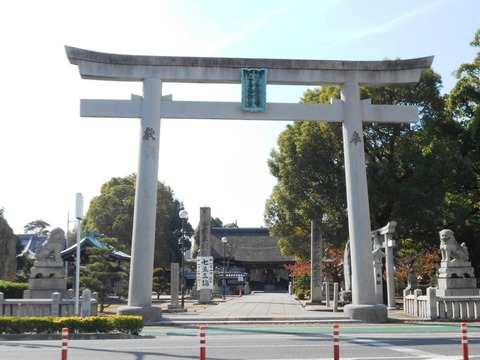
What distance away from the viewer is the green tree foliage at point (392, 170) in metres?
28.0

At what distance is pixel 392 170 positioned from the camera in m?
28.7

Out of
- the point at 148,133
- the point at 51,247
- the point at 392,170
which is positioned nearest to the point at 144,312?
the point at 51,247

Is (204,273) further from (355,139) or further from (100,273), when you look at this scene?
(355,139)

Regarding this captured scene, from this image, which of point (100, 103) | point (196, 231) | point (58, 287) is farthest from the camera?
point (196, 231)

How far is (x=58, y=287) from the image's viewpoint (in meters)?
19.8

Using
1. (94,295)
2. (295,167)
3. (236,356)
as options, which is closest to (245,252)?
(295,167)

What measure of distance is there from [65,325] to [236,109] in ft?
30.0

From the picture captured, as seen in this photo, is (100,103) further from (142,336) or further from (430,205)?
(430,205)

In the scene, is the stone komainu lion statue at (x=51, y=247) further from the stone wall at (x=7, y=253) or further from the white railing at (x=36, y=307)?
the stone wall at (x=7, y=253)

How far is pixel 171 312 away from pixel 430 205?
46.7ft

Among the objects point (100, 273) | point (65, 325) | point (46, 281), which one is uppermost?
point (100, 273)

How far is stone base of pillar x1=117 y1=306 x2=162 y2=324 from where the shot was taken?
17531 millimetres

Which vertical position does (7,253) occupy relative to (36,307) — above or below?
above

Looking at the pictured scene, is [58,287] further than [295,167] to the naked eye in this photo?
No
